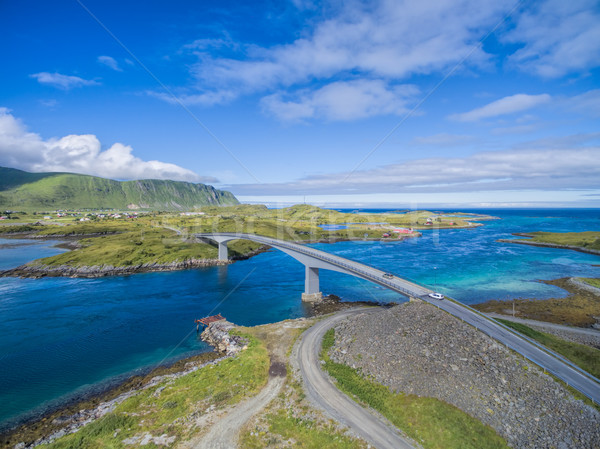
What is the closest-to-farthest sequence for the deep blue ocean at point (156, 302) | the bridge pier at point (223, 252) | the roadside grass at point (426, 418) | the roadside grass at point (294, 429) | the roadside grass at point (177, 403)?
1. the roadside grass at point (426, 418)
2. the roadside grass at point (294, 429)
3. the roadside grass at point (177, 403)
4. the deep blue ocean at point (156, 302)
5. the bridge pier at point (223, 252)

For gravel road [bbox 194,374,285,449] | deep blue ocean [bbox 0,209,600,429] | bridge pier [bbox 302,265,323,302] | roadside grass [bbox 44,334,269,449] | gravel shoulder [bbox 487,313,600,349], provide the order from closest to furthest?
gravel road [bbox 194,374,285,449] → roadside grass [bbox 44,334,269,449] → deep blue ocean [bbox 0,209,600,429] → gravel shoulder [bbox 487,313,600,349] → bridge pier [bbox 302,265,323,302]

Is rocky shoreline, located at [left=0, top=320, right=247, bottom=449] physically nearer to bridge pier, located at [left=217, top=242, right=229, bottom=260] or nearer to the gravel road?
the gravel road

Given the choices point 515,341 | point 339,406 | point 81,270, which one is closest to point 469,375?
point 515,341

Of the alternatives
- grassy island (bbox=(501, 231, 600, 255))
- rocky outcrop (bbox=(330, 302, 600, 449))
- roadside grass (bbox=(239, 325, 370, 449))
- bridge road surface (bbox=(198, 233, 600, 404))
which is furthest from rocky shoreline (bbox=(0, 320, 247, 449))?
grassy island (bbox=(501, 231, 600, 255))

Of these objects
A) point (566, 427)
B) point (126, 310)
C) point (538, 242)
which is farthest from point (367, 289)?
point (538, 242)

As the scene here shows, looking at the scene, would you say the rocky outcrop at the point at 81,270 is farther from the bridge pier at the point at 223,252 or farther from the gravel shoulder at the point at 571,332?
the gravel shoulder at the point at 571,332

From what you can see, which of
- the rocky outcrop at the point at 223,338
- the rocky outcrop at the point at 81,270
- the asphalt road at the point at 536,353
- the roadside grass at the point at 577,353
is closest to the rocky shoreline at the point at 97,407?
the rocky outcrop at the point at 223,338

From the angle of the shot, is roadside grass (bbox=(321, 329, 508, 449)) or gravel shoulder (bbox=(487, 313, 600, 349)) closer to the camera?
roadside grass (bbox=(321, 329, 508, 449))
